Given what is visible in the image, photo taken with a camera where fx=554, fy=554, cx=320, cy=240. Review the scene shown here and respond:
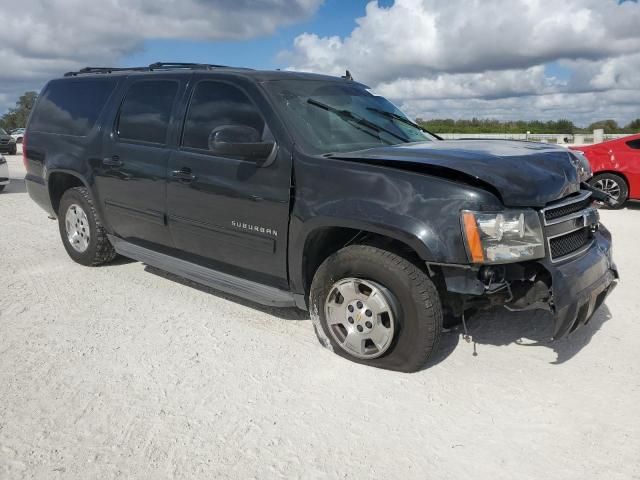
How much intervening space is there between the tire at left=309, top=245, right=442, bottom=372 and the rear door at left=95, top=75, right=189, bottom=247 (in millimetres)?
1731

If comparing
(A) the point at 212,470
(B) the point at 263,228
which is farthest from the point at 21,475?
(B) the point at 263,228

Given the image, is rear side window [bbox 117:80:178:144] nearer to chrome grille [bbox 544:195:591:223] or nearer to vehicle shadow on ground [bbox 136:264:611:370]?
vehicle shadow on ground [bbox 136:264:611:370]

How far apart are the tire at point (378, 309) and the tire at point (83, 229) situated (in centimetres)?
288

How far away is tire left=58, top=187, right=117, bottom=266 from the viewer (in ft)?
18.2

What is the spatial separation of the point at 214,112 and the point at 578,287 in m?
2.82

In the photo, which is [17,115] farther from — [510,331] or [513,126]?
[510,331]

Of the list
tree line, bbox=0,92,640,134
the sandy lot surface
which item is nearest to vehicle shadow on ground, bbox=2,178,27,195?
the sandy lot surface

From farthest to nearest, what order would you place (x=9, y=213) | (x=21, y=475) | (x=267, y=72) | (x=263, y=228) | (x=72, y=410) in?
(x=9, y=213)
(x=267, y=72)
(x=263, y=228)
(x=72, y=410)
(x=21, y=475)

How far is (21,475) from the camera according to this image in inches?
101

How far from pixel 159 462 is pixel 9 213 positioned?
8296 millimetres

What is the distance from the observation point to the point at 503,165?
10.6 ft

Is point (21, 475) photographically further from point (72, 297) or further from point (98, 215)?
point (98, 215)

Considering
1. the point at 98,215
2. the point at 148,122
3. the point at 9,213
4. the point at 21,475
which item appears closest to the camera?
the point at 21,475

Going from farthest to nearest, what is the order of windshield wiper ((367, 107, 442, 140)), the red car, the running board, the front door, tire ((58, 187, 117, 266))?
the red car
tire ((58, 187, 117, 266))
windshield wiper ((367, 107, 442, 140))
the running board
the front door
